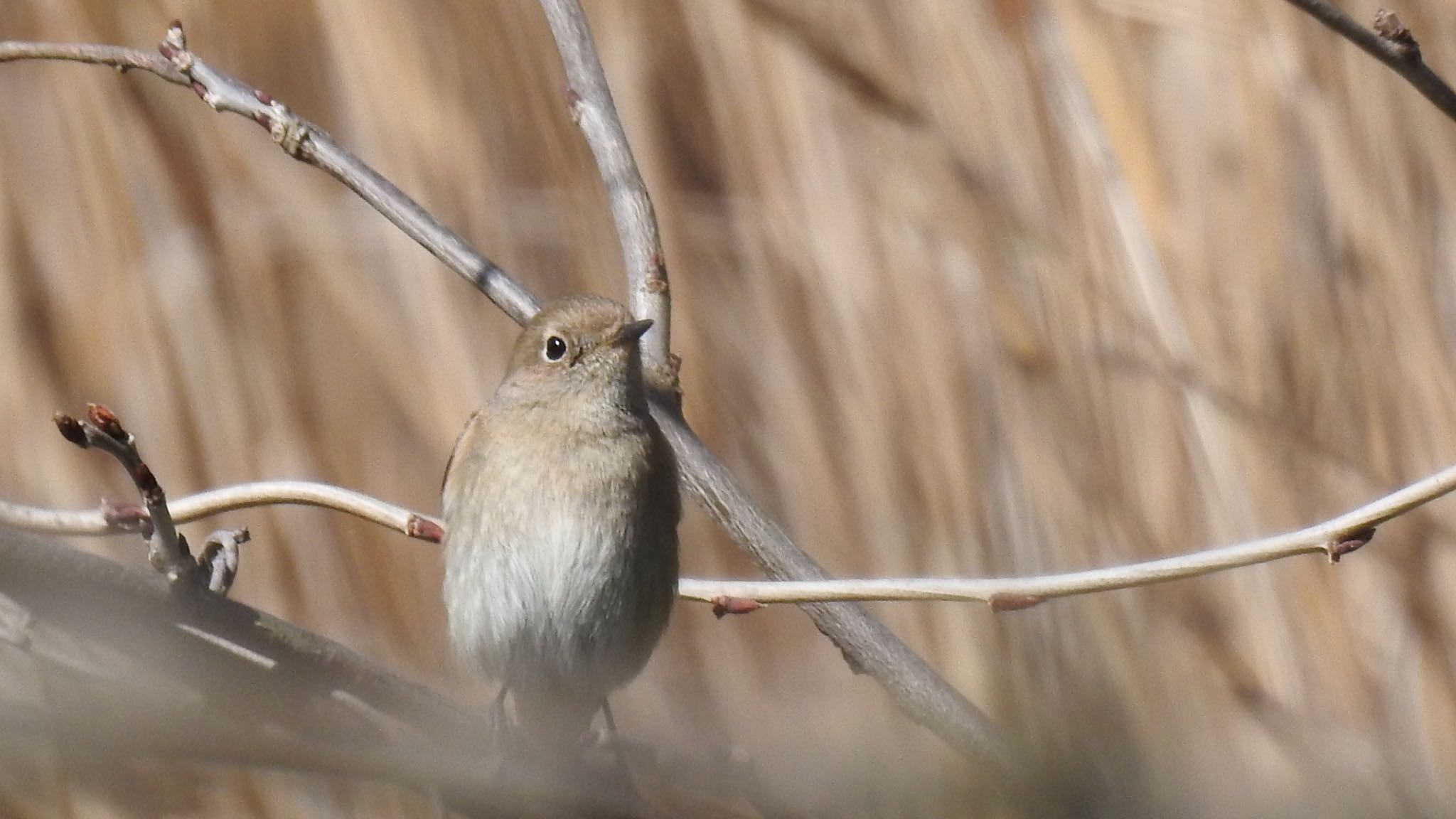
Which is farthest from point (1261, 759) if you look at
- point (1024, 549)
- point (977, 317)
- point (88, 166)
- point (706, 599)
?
point (88, 166)

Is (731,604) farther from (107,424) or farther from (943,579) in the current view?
(107,424)

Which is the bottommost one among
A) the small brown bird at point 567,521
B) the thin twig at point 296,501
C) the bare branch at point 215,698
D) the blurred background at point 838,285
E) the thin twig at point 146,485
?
the bare branch at point 215,698

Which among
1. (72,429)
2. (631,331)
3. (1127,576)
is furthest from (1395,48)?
(72,429)

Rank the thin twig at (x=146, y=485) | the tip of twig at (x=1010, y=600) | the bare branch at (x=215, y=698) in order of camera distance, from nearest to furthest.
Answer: the bare branch at (x=215, y=698), the thin twig at (x=146, y=485), the tip of twig at (x=1010, y=600)

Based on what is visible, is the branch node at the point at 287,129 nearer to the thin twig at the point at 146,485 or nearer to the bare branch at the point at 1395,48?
the thin twig at the point at 146,485

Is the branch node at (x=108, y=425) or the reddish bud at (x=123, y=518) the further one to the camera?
the reddish bud at (x=123, y=518)

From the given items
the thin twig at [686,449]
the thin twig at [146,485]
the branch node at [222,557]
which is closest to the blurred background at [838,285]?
the thin twig at [686,449]

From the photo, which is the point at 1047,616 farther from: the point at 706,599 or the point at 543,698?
the point at 706,599
